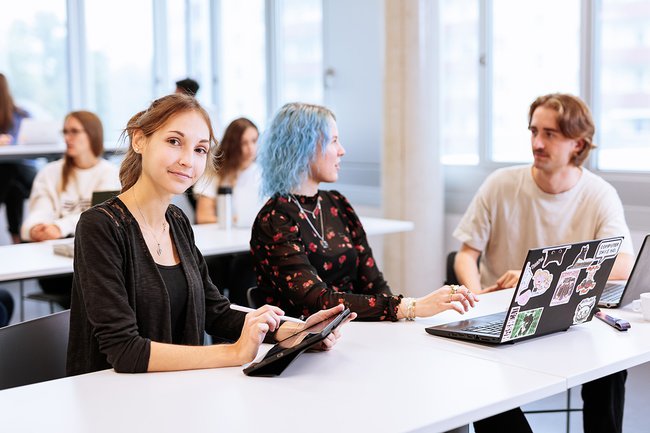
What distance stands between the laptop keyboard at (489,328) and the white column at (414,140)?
3.17m

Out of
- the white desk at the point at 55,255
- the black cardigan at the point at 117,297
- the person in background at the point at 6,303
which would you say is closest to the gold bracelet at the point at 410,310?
the black cardigan at the point at 117,297

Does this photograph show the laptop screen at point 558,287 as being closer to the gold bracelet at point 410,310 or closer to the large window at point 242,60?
the gold bracelet at point 410,310

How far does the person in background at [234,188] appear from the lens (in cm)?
442

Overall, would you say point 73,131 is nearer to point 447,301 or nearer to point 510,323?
point 447,301

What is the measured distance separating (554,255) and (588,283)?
227mm

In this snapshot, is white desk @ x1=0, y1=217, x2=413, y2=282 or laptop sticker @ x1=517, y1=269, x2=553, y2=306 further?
white desk @ x1=0, y1=217, x2=413, y2=282

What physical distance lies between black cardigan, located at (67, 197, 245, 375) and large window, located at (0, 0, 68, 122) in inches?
239

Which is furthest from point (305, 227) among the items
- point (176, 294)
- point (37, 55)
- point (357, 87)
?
point (37, 55)

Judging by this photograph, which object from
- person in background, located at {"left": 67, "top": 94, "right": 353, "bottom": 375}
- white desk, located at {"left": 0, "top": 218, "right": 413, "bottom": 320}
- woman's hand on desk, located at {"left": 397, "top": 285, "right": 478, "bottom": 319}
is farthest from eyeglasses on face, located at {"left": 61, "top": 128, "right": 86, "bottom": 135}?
woman's hand on desk, located at {"left": 397, "top": 285, "right": 478, "bottom": 319}

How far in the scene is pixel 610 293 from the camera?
2670mm

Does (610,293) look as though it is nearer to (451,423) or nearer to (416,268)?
(451,423)

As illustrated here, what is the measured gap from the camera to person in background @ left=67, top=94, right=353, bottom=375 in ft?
6.08

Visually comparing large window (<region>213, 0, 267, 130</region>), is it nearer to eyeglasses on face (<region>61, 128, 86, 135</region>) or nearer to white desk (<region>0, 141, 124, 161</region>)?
white desk (<region>0, 141, 124, 161</region>)

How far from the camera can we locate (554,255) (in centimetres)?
200
